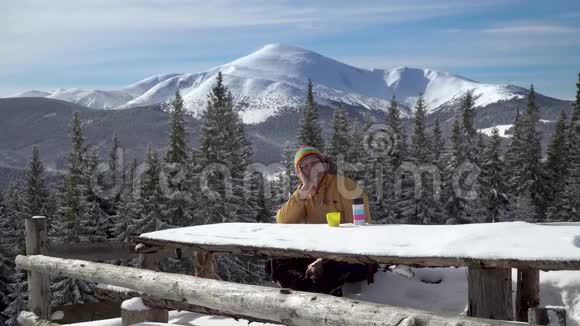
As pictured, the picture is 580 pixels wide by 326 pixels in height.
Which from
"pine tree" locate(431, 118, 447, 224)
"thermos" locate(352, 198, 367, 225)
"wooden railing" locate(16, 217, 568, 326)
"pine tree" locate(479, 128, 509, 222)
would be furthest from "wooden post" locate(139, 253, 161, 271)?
"pine tree" locate(479, 128, 509, 222)

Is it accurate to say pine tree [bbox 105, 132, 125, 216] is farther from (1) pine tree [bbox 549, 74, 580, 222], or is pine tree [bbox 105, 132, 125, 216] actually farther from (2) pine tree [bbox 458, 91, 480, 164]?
(1) pine tree [bbox 549, 74, 580, 222]

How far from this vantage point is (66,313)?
10805 mm

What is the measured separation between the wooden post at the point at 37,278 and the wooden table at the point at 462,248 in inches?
88.4

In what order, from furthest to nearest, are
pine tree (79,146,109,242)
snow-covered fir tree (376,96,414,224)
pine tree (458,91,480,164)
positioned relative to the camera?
pine tree (458,91,480,164) < snow-covered fir tree (376,96,414,224) < pine tree (79,146,109,242)

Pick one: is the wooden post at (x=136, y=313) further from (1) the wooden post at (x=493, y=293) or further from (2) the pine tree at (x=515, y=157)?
(2) the pine tree at (x=515, y=157)

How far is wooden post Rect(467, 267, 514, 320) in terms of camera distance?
14.2 ft

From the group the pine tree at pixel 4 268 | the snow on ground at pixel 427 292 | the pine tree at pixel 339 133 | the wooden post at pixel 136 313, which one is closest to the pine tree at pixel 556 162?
the pine tree at pixel 339 133

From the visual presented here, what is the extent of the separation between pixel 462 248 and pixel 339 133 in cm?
4290

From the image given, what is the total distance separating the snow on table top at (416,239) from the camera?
4012mm

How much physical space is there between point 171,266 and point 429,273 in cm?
2901

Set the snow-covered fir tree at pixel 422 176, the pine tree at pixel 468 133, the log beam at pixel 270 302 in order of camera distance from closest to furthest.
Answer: the log beam at pixel 270 302 → the snow-covered fir tree at pixel 422 176 → the pine tree at pixel 468 133

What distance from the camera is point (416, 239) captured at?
4801 mm

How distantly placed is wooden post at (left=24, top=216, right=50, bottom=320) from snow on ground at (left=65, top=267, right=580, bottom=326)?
1.07 m

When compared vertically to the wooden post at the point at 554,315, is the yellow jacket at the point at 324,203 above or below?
above
